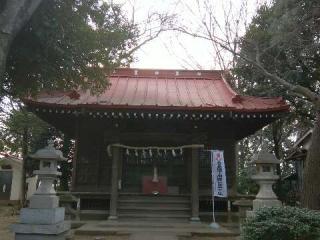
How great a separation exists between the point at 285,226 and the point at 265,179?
245cm

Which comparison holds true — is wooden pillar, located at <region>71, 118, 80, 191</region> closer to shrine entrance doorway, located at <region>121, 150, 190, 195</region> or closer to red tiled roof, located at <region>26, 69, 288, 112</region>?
red tiled roof, located at <region>26, 69, 288, 112</region>

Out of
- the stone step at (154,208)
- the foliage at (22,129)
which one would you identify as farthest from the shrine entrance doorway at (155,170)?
the foliage at (22,129)

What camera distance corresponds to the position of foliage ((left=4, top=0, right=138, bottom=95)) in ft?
24.8

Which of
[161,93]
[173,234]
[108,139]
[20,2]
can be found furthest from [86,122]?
[20,2]

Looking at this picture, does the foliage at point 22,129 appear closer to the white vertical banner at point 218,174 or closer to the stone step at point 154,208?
the stone step at point 154,208

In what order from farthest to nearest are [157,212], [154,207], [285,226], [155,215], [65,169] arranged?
[65,169] < [154,207] < [157,212] < [155,215] < [285,226]

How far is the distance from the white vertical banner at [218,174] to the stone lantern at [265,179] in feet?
11.7

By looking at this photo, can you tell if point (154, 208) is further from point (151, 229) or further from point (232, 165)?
point (232, 165)

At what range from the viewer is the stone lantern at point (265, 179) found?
817 cm

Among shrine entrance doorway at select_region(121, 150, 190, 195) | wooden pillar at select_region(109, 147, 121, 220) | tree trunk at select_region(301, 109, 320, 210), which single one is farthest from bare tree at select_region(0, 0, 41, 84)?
shrine entrance doorway at select_region(121, 150, 190, 195)

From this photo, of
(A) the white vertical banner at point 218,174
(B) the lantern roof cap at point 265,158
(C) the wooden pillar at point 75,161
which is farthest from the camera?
(C) the wooden pillar at point 75,161

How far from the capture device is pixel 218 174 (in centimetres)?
1237

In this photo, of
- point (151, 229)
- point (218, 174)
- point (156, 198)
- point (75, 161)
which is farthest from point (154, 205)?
point (75, 161)

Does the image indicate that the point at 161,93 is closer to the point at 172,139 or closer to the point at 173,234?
the point at 172,139
